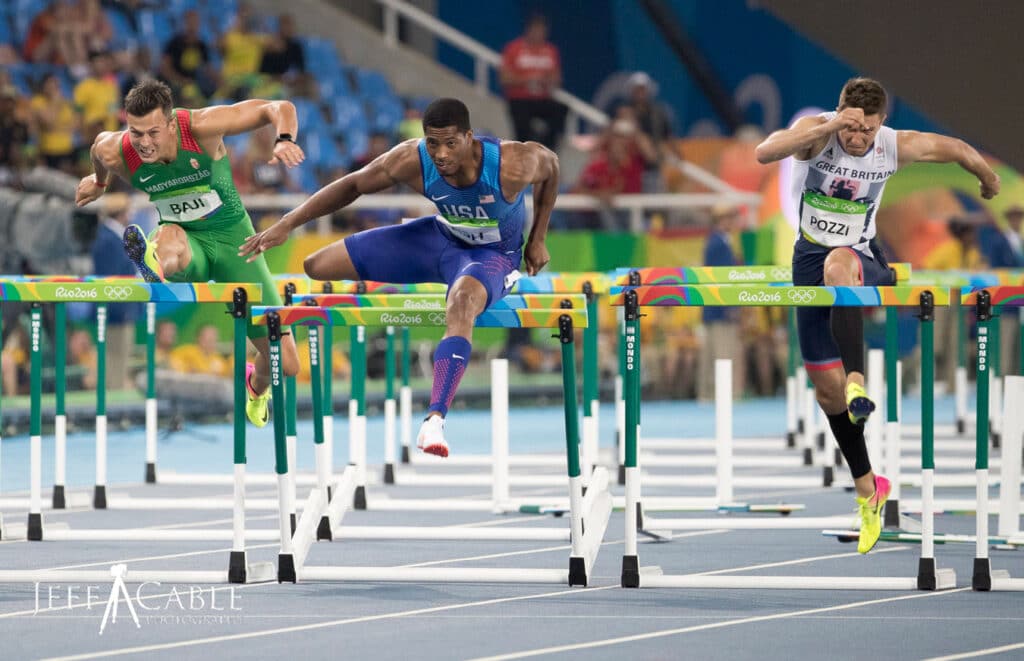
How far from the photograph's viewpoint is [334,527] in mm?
9109

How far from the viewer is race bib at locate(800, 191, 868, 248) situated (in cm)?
833

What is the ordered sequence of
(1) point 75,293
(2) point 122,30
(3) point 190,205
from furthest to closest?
(2) point 122,30 < (3) point 190,205 < (1) point 75,293

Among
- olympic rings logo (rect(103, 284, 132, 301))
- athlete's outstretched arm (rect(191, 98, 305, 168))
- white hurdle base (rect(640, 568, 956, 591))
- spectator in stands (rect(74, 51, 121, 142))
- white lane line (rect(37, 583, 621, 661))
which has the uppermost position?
spectator in stands (rect(74, 51, 121, 142))

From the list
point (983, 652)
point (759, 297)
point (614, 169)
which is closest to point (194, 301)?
point (759, 297)

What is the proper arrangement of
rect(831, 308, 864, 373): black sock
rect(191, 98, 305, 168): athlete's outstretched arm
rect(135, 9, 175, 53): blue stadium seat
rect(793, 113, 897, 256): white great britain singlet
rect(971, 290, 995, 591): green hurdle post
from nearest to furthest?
rect(971, 290, 995, 591): green hurdle post, rect(191, 98, 305, 168): athlete's outstretched arm, rect(793, 113, 897, 256): white great britain singlet, rect(831, 308, 864, 373): black sock, rect(135, 9, 175, 53): blue stadium seat

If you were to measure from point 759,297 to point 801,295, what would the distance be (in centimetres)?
17

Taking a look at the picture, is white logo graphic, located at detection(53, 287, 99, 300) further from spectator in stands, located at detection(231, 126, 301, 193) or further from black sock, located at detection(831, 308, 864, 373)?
spectator in stands, located at detection(231, 126, 301, 193)

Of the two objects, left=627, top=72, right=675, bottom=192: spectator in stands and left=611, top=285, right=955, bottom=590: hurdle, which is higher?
left=627, top=72, right=675, bottom=192: spectator in stands

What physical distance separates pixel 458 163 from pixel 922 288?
2.06 metres

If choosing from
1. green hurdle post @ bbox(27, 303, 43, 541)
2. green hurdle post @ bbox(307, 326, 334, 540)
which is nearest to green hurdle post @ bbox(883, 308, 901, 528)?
green hurdle post @ bbox(307, 326, 334, 540)

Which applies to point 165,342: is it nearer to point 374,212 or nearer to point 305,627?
point 374,212

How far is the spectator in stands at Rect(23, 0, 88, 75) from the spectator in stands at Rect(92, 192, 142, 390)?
105 inches

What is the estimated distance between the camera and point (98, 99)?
1814 cm

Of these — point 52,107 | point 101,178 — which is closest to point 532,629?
point 101,178
